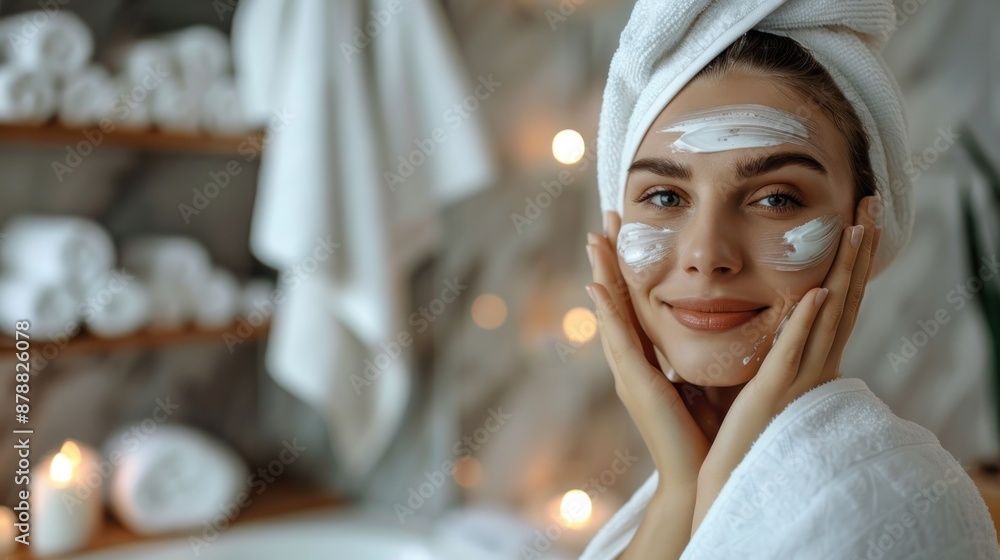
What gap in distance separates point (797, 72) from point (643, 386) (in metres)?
0.24

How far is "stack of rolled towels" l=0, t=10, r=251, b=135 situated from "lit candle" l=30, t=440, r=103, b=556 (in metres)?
0.58

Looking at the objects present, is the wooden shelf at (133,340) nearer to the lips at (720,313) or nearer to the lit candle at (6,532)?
the lit candle at (6,532)

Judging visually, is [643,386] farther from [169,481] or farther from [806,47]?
[169,481]

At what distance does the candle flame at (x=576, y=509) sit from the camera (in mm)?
1396

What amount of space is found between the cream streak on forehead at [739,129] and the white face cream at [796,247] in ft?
0.18

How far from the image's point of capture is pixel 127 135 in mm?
1441

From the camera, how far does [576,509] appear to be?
1400 millimetres

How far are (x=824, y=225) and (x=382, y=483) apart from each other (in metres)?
1.33

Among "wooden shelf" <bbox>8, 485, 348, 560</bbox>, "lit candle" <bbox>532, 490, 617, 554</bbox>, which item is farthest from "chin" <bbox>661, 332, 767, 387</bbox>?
"wooden shelf" <bbox>8, 485, 348, 560</bbox>

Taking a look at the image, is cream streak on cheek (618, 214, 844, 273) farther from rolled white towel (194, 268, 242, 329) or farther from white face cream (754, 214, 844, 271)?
rolled white towel (194, 268, 242, 329)

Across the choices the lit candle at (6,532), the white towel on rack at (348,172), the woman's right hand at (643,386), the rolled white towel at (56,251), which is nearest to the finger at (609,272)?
the woman's right hand at (643,386)

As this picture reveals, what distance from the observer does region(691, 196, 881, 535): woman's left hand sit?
50cm

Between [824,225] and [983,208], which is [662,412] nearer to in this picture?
[824,225]

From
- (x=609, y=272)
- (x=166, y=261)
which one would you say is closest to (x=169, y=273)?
(x=166, y=261)
